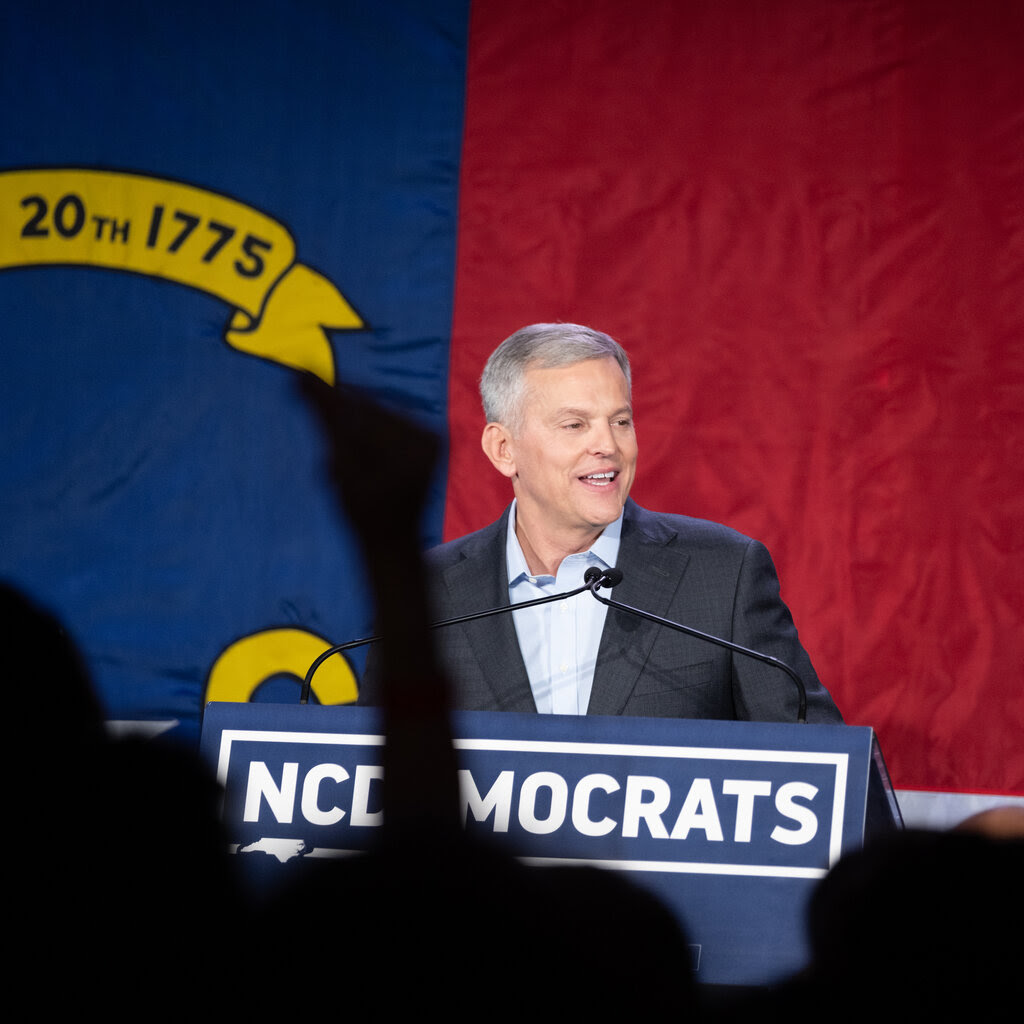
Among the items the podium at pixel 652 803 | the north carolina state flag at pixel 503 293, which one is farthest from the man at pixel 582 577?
the north carolina state flag at pixel 503 293

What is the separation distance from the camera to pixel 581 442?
5.76 feet

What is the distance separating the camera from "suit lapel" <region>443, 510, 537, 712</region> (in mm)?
1569

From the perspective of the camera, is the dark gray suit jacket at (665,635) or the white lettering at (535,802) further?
the dark gray suit jacket at (665,635)

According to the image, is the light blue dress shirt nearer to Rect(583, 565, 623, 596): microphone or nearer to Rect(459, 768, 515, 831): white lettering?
Rect(583, 565, 623, 596): microphone

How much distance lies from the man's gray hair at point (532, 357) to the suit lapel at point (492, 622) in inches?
7.1

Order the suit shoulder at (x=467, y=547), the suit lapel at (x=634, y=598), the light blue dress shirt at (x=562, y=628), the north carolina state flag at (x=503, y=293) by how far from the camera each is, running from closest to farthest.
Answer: the suit lapel at (x=634, y=598), the light blue dress shirt at (x=562, y=628), the suit shoulder at (x=467, y=547), the north carolina state flag at (x=503, y=293)

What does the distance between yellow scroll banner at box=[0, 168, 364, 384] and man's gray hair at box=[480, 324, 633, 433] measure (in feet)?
2.50

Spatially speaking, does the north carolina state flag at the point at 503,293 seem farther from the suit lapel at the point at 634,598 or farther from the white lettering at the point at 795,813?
the white lettering at the point at 795,813

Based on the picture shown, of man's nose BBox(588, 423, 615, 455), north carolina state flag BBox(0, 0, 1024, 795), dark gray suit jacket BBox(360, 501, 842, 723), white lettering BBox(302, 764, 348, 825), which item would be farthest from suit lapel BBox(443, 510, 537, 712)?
north carolina state flag BBox(0, 0, 1024, 795)

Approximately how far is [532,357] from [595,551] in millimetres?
315

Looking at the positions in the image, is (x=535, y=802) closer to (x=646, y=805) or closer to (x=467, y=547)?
(x=646, y=805)

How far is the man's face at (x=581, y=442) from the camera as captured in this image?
1.74 m

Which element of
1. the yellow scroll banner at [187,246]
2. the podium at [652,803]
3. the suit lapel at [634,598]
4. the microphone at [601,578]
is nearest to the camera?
the podium at [652,803]

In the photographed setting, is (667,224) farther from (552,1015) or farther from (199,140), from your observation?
(552,1015)
